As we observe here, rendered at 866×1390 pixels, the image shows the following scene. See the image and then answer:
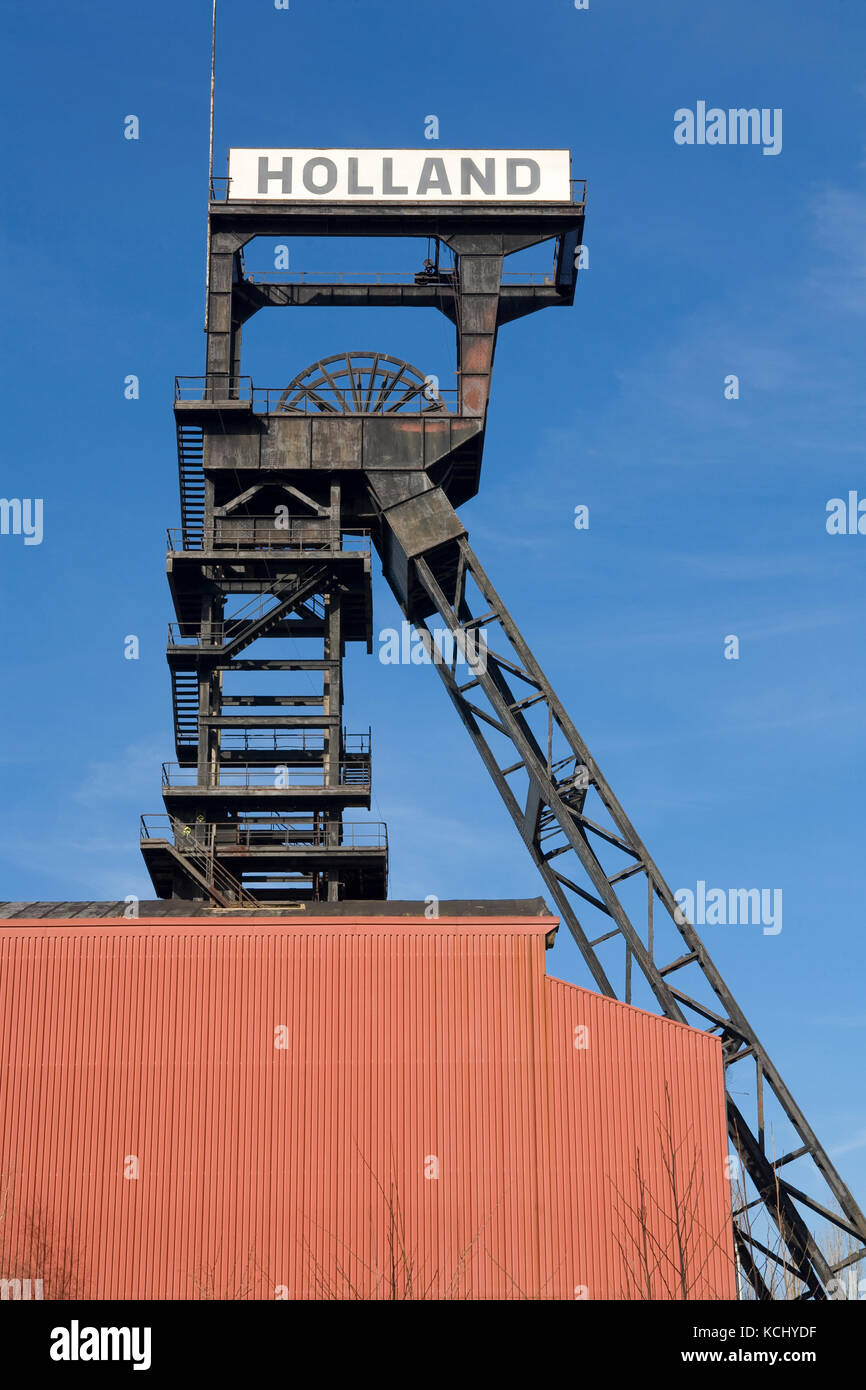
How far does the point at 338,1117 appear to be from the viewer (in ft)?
111

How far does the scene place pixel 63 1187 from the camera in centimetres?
3331

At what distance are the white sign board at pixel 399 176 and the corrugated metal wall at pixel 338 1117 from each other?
2299 centimetres

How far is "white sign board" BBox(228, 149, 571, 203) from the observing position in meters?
48.6

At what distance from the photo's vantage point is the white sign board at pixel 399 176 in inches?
1914

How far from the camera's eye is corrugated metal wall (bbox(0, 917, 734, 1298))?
107 ft

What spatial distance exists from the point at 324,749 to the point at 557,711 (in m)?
6.25

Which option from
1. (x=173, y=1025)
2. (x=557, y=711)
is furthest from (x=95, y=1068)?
(x=557, y=711)

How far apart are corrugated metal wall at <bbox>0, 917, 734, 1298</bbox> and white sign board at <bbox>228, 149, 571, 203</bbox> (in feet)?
75.4

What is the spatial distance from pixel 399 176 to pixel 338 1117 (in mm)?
27616

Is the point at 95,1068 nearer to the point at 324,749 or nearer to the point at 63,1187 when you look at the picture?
the point at 63,1187

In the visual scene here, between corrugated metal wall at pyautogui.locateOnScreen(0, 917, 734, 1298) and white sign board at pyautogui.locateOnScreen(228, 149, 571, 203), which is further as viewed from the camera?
white sign board at pyautogui.locateOnScreen(228, 149, 571, 203)

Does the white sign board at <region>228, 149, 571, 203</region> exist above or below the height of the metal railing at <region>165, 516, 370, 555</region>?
above

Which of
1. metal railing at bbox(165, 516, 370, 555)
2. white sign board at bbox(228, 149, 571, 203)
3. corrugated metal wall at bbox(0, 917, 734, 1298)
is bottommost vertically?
corrugated metal wall at bbox(0, 917, 734, 1298)
